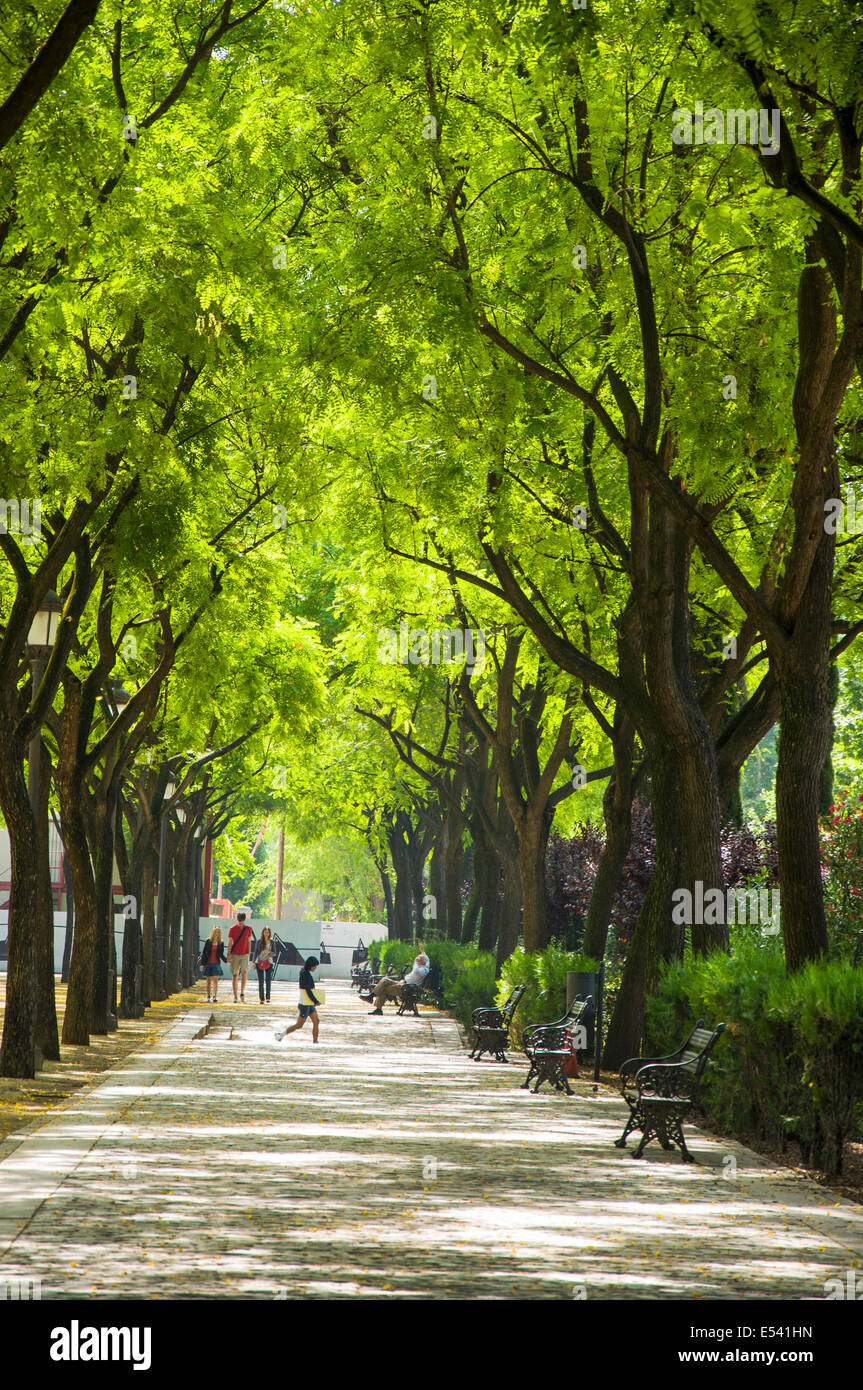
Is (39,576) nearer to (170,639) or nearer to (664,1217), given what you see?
(170,639)

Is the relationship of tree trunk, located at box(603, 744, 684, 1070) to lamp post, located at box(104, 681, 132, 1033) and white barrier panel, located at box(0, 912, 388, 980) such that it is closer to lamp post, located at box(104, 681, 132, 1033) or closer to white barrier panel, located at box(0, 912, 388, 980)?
lamp post, located at box(104, 681, 132, 1033)

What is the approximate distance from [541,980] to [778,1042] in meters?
9.26

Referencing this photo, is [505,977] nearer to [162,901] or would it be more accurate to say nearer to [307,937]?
Answer: [162,901]

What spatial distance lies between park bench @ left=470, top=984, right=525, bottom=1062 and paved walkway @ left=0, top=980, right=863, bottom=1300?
5.26 metres

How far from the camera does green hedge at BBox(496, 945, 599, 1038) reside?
1973cm

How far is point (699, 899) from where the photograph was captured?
15.0 metres

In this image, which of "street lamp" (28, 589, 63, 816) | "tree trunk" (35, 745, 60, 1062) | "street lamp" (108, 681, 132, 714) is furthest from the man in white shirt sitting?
"street lamp" (28, 589, 63, 816)

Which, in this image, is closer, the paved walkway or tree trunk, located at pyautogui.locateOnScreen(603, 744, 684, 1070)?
the paved walkway

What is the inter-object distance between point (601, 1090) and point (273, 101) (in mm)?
11031

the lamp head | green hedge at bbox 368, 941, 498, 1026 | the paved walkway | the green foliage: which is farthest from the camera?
green hedge at bbox 368, 941, 498, 1026

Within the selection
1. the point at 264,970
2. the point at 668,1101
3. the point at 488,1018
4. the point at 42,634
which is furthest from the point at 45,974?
the point at 264,970

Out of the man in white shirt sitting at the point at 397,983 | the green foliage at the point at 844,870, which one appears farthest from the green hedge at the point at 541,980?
the man in white shirt sitting at the point at 397,983

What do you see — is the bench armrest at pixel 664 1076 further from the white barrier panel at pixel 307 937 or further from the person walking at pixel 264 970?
the white barrier panel at pixel 307 937

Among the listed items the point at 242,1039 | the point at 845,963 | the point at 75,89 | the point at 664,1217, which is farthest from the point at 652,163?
the point at 242,1039
